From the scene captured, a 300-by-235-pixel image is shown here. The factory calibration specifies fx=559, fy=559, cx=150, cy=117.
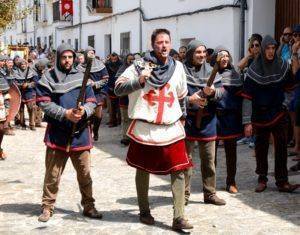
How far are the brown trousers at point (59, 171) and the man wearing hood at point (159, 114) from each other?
0.61m

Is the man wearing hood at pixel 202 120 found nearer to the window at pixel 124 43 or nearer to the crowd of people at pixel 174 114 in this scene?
the crowd of people at pixel 174 114

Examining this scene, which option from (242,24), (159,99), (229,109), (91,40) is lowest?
(229,109)

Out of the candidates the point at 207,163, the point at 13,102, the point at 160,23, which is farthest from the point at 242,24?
the point at 207,163

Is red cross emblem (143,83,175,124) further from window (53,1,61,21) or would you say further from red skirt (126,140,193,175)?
window (53,1,61,21)

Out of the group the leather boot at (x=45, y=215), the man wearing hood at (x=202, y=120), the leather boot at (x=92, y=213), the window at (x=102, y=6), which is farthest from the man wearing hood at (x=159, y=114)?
the window at (x=102, y=6)

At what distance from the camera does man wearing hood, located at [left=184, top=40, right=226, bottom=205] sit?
241 inches

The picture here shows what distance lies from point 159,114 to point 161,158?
428 millimetres

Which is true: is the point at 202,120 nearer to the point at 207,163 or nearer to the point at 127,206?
the point at 207,163

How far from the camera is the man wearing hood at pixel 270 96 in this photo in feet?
21.7

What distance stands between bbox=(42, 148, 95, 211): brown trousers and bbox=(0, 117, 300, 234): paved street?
0.23 metres

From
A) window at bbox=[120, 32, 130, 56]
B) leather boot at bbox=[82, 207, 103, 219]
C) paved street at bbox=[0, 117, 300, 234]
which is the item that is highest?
window at bbox=[120, 32, 130, 56]

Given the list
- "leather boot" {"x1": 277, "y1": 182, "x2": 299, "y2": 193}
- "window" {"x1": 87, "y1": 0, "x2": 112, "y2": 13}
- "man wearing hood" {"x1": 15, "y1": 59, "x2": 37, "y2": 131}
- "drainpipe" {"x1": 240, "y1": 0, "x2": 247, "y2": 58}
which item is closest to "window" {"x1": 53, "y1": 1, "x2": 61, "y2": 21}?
"window" {"x1": 87, "y1": 0, "x2": 112, "y2": 13}

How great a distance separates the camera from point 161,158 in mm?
5344

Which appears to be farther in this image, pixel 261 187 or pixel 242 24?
pixel 242 24
